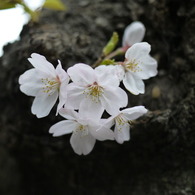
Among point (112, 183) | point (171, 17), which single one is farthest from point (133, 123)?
point (171, 17)

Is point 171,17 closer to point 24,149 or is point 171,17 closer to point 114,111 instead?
point 114,111

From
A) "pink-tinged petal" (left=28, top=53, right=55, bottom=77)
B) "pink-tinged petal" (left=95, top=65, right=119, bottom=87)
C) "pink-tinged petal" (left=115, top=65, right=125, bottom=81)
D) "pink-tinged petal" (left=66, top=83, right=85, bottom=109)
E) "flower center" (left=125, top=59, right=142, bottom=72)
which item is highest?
"pink-tinged petal" (left=28, top=53, right=55, bottom=77)

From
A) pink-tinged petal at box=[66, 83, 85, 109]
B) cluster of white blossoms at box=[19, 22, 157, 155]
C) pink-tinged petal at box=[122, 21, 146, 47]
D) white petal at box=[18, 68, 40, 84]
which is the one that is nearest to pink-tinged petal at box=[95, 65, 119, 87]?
cluster of white blossoms at box=[19, 22, 157, 155]

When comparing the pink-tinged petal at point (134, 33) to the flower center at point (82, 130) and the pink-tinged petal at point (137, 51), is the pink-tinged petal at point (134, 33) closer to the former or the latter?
the pink-tinged petal at point (137, 51)

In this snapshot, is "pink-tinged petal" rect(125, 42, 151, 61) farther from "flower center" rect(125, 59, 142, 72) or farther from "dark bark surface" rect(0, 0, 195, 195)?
"dark bark surface" rect(0, 0, 195, 195)

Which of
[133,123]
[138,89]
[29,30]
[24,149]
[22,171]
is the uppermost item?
[29,30]

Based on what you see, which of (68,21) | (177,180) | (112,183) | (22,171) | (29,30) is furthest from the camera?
(22,171)

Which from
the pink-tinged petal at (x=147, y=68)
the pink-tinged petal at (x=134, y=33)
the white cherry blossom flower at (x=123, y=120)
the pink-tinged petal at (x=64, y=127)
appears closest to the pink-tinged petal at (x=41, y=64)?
the pink-tinged petal at (x=64, y=127)
